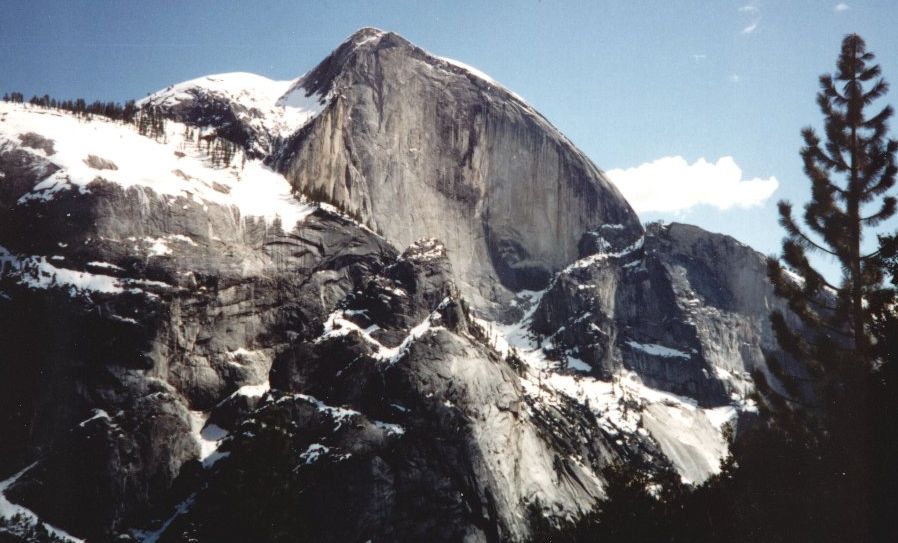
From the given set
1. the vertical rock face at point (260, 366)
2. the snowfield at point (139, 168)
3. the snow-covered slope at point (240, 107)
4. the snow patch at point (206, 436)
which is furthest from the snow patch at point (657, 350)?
the snow patch at point (206, 436)

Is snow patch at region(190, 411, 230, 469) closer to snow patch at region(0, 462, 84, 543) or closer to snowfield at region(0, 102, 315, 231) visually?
snow patch at region(0, 462, 84, 543)

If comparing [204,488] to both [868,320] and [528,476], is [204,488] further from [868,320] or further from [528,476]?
[868,320]

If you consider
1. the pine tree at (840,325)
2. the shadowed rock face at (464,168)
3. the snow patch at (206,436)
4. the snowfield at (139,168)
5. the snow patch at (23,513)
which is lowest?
the snow patch at (23,513)

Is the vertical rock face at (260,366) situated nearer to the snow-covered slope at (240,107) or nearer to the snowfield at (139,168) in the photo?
the snowfield at (139,168)

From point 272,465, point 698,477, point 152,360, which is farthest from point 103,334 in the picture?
point 698,477

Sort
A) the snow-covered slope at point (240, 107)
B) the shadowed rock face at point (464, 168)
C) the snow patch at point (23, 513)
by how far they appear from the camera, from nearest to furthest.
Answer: the snow patch at point (23, 513) < the snow-covered slope at point (240, 107) < the shadowed rock face at point (464, 168)

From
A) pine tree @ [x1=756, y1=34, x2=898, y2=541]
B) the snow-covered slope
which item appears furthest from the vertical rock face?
pine tree @ [x1=756, y1=34, x2=898, y2=541]

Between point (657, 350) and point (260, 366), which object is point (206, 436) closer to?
point (260, 366)
